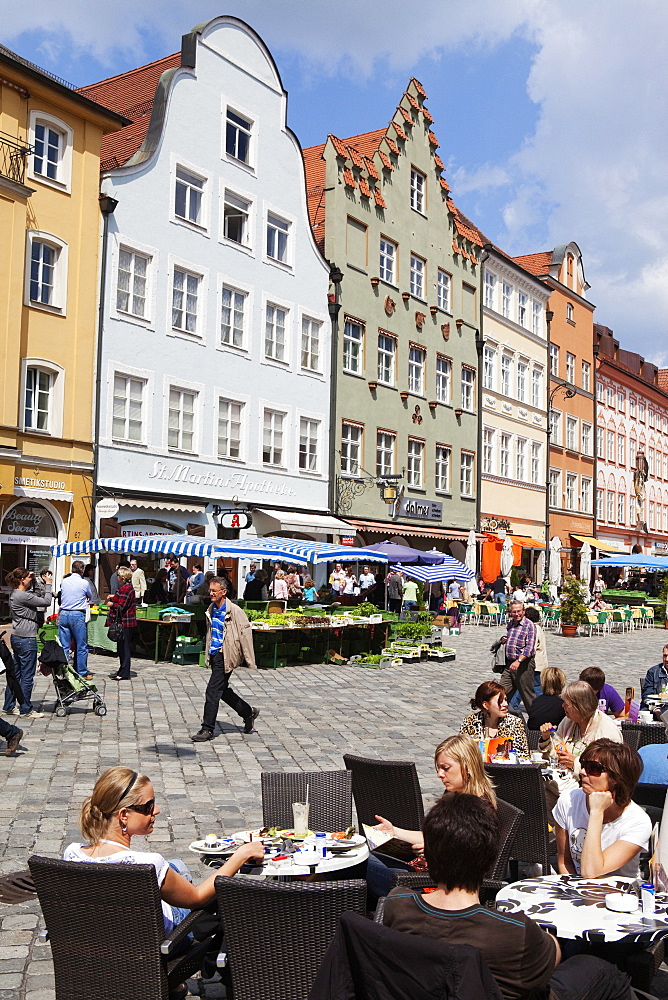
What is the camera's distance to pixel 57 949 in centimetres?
385

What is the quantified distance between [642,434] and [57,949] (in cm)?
6480

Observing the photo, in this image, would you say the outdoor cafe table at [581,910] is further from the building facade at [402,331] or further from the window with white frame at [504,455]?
the window with white frame at [504,455]

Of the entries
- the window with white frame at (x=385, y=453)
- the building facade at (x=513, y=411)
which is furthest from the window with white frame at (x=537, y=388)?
the window with white frame at (x=385, y=453)

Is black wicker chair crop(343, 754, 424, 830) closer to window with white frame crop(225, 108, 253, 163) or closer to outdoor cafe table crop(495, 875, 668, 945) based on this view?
outdoor cafe table crop(495, 875, 668, 945)

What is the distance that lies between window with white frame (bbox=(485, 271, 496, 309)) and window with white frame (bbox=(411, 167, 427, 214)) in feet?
18.6

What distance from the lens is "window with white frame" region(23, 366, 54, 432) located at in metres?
23.6

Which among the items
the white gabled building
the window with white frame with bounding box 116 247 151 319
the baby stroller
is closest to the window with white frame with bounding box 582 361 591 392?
the white gabled building

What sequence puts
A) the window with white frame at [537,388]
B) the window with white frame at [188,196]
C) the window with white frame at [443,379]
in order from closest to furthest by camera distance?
the window with white frame at [188,196] → the window with white frame at [443,379] → the window with white frame at [537,388]

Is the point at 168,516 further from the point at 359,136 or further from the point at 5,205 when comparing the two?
the point at 359,136

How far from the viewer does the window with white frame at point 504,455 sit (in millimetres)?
45656

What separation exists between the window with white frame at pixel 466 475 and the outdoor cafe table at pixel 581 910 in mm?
37635

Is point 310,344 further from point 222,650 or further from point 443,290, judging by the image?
point 222,650

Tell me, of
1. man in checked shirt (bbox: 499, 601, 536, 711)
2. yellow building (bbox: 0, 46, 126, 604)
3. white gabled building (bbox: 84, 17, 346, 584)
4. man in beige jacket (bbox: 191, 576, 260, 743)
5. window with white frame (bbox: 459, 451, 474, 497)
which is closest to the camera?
man in beige jacket (bbox: 191, 576, 260, 743)

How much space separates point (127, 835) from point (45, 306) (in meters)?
21.0
